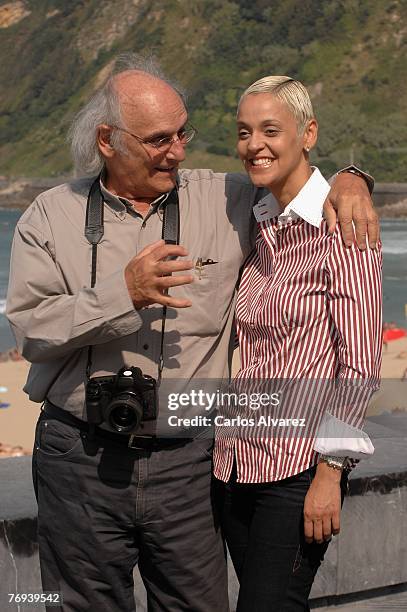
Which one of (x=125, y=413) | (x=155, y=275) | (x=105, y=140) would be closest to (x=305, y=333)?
(x=155, y=275)

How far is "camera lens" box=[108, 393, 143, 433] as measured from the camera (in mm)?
2574

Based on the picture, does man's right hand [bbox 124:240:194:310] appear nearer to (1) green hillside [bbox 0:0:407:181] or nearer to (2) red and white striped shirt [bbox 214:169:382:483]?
(2) red and white striped shirt [bbox 214:169:382:483]

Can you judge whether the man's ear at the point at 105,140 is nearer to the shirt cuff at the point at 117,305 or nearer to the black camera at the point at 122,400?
the shirt cuff at the point at 117,305

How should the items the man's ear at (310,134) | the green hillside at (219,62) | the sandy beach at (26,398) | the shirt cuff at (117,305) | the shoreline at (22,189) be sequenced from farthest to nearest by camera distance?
the shoreline at (22,189), the green hillside at (219,62), the sandy beach at (26,398), the man's ear at (310,134), the shirt cuff at (117,305)

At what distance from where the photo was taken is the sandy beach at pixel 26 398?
10.7 metres

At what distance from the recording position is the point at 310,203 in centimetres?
262

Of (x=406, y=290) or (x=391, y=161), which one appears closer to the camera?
(x=406, y=290)

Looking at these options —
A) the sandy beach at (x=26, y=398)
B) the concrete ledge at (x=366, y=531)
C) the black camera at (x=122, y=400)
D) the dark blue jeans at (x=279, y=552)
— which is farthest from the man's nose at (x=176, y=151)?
the sandy beach at (x=26, y=398)

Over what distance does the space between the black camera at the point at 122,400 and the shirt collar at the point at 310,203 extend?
55 cm

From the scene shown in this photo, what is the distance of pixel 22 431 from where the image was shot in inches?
450

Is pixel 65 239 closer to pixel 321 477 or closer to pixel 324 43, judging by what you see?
pixel 321 477

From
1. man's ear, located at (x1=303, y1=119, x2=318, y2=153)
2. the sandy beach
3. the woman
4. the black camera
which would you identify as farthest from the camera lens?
the sandy beach

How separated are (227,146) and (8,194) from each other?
22.8 m

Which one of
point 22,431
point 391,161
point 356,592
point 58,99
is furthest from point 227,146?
point 356,592
